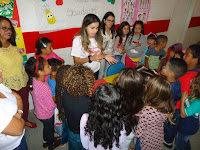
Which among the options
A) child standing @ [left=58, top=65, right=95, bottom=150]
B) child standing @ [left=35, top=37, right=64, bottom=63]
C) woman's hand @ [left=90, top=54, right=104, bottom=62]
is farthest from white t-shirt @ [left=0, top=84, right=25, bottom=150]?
woman's hand @ [left=90, top=54, right=104, bottom=62]

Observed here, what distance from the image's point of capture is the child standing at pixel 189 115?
5.01ft

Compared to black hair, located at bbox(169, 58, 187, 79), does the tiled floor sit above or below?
below

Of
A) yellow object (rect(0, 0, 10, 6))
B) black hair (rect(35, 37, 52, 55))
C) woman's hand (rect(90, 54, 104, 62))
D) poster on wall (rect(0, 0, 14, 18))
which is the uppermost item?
yellow object (rect(0, 0, 10, 6))

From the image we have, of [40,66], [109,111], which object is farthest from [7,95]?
[109,111]

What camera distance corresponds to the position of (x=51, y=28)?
2637 mm

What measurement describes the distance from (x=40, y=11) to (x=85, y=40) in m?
0.94

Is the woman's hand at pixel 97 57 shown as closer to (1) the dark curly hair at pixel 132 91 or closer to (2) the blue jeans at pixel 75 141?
(1) the dark curly hair at pixel 132 91

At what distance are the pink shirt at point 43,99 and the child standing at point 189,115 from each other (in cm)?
161

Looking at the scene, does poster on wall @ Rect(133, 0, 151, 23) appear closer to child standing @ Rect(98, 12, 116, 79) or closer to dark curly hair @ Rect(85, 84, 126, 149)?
child standing @ Rect(98, 12, 116, 79)

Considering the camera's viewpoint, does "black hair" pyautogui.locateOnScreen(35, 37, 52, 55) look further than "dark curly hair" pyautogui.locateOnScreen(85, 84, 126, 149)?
Yes

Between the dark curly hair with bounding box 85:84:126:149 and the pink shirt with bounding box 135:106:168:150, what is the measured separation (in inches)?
12.7

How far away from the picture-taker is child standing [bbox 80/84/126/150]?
116 cm

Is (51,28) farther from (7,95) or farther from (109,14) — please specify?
(7,95)

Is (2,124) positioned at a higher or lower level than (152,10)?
lower
